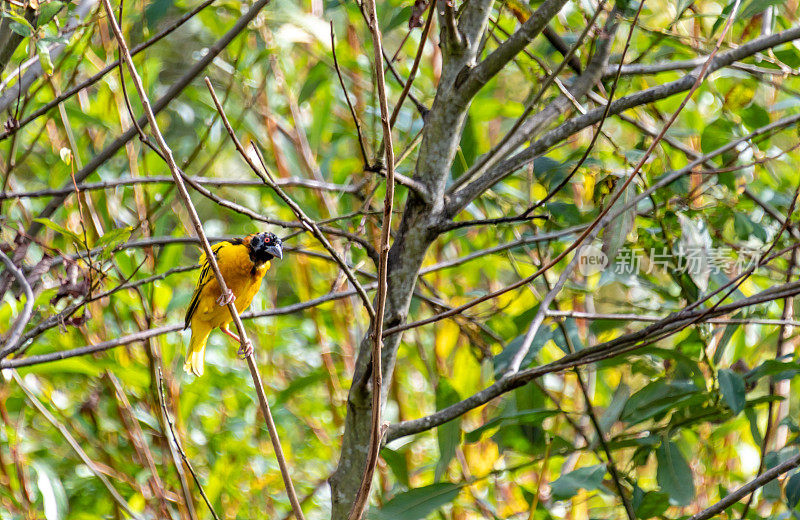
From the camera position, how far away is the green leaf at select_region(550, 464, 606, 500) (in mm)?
2715

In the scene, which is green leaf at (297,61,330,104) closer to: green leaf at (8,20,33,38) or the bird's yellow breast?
the bird's yellow breast

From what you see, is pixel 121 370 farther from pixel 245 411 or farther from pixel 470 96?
pixel 470 96

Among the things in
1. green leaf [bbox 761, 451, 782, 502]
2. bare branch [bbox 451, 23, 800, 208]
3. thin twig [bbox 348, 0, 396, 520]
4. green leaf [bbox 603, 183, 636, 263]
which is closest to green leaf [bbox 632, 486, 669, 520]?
green leaf [bbox 761, 451, 782, 502]

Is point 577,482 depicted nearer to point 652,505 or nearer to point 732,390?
point 652,505

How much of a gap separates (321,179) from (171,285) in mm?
990

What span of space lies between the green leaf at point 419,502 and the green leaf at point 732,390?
969mm

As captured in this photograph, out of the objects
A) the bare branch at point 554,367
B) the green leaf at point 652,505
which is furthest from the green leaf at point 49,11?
the green leaf at point 652,505

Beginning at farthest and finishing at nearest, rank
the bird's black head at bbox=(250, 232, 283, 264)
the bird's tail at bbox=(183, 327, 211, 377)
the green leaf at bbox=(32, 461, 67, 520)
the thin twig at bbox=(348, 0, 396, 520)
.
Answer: the bird's tail at bbox=(183, 327, 211, 377) → the bird's black head at bbox=(250, 232, 283, 264) → the green leaf at bbox=(32, 461, 67, 520) → the thin twig at bbox=(348, 0, 396, 520)

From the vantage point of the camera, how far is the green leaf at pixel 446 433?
10.4 ft

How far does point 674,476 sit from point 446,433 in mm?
834

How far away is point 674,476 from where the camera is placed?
301 cm

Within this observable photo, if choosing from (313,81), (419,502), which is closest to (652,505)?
(419,502)

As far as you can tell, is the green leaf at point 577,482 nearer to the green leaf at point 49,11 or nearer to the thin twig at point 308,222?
the thin twig at point 308,222

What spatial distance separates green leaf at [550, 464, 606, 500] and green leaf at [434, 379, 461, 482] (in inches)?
19.7
